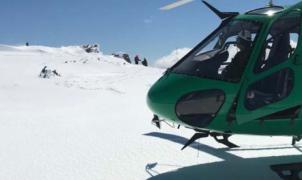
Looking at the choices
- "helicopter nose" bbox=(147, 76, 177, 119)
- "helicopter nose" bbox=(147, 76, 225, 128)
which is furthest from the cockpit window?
"helicopter nose" bbox=(147, 76, 177, 119)

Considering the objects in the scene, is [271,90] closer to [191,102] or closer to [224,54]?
[224,54]

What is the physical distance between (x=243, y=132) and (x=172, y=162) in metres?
1.64

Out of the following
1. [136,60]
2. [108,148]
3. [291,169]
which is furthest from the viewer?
[136,60]

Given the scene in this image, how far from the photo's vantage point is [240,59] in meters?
5.20

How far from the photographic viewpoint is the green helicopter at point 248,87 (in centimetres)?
501

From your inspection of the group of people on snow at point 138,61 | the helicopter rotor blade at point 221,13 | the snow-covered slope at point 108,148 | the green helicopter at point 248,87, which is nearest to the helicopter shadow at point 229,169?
the snow-covered slope at point 108,148

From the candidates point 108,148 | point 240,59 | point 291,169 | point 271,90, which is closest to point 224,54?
point 240,59

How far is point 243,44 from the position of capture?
17.6 ft

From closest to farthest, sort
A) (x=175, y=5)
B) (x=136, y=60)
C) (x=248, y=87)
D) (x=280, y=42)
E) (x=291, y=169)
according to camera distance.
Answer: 1. (x=248, y=87)
2. (x=291, y=169)
3. (x=280, y=42)
4. (x=175, y=5)
5. (x=136, y=60)

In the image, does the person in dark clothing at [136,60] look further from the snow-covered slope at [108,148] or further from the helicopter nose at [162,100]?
the helicopter nose at [162,100]

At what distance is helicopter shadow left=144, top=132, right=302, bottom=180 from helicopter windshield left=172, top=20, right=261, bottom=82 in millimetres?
1435

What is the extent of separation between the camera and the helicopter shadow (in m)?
5.71

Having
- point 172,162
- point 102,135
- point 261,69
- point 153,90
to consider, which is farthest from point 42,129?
Result: point 261,69

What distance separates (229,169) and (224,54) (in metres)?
1.70
